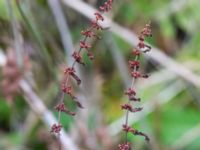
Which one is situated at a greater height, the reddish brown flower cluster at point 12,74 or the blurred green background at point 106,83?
the blurred green background at point 106,83

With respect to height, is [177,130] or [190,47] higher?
[190,47]

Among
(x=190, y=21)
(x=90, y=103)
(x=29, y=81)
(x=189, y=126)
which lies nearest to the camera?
(x=29, y=81)

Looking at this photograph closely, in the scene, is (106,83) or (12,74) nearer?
(12,74)

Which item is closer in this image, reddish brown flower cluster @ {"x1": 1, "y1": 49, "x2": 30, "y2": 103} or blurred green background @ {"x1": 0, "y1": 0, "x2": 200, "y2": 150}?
reddish brown flower cluster @ {"x1": 1, "y1": 49, "x2": 30, "y2": 103}

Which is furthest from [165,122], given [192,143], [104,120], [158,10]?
[158,10]

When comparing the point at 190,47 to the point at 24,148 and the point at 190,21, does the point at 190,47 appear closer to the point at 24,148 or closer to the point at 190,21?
the point at 190,21

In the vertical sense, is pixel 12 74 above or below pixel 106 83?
below

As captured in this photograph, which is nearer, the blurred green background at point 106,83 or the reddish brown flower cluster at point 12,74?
the reddish brown flower cluster at point 12,74

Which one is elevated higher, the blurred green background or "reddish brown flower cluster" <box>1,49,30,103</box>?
the blurred green background
